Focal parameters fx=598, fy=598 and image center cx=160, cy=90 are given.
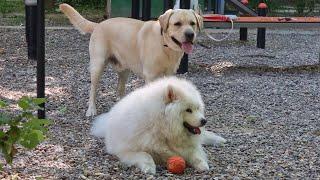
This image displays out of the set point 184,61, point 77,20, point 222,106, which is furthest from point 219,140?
point 184,61

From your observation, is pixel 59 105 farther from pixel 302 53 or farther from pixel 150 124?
pixel 302 53

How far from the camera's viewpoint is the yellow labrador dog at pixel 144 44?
18.7 feet

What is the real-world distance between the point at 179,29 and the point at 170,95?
1.87 metres

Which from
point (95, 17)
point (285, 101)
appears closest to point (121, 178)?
point (285, 101)

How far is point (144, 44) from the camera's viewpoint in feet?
19.2

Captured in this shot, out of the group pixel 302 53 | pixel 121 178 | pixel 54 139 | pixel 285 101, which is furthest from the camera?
pixel 302 53

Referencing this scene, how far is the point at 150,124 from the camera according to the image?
4000 millimetres

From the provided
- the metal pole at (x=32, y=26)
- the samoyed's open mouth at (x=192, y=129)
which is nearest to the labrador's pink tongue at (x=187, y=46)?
the samoyed's open mouth at (x=192, y=129)

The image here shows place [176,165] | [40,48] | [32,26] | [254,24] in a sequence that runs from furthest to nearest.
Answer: [254,24]
[32,26]
[40,48]
[176,165]

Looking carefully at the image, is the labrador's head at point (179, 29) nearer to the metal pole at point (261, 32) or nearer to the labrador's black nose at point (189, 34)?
the labrador's black nose at point (189, 34)

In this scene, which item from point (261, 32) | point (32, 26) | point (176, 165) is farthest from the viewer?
point (261, 32)

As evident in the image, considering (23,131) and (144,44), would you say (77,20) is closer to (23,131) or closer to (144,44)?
(144,44)

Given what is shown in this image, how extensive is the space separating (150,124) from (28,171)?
0.86 meters

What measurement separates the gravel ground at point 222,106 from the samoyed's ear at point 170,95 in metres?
0.50
